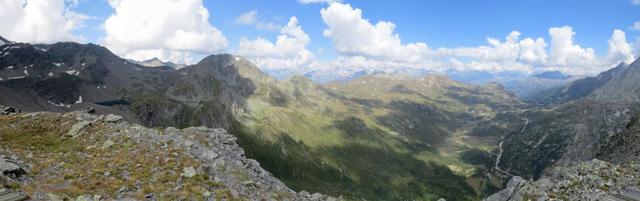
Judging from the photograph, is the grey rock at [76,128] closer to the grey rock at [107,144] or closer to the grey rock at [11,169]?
the grey rock at [107,144]

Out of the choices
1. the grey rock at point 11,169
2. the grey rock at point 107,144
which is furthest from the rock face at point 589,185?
the grey rock at point 11,169

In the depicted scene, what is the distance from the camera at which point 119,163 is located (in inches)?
1758

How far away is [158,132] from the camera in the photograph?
180ft

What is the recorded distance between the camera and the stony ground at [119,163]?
126 ft

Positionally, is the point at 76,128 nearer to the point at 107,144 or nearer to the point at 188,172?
the point at 107,144

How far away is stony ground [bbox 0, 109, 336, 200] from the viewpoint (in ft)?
126

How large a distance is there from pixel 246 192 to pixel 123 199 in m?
12.2

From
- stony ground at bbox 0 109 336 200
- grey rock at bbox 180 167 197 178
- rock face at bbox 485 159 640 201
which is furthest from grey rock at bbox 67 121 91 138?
rock face at bbox 485 159 640 201

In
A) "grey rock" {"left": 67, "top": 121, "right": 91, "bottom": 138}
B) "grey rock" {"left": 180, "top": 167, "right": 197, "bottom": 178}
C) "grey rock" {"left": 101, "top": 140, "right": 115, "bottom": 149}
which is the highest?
"grey rock" {"left": 67, "top": 121, "right": 91, "bottom": 138}

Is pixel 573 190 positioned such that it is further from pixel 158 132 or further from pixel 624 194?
pixel 158 132

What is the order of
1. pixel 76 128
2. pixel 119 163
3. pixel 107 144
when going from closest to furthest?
pixel 119 163, pixel 107 144, pixel 76 128

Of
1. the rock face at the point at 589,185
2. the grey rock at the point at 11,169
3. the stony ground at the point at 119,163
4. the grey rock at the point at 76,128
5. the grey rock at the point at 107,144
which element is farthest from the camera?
the grey rock at the point at 76,128

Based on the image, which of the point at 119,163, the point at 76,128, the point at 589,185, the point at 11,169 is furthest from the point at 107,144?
the point at 589,185

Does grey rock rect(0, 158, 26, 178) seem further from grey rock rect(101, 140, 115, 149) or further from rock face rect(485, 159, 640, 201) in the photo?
rock face rect(485, 159, 640, 201)
